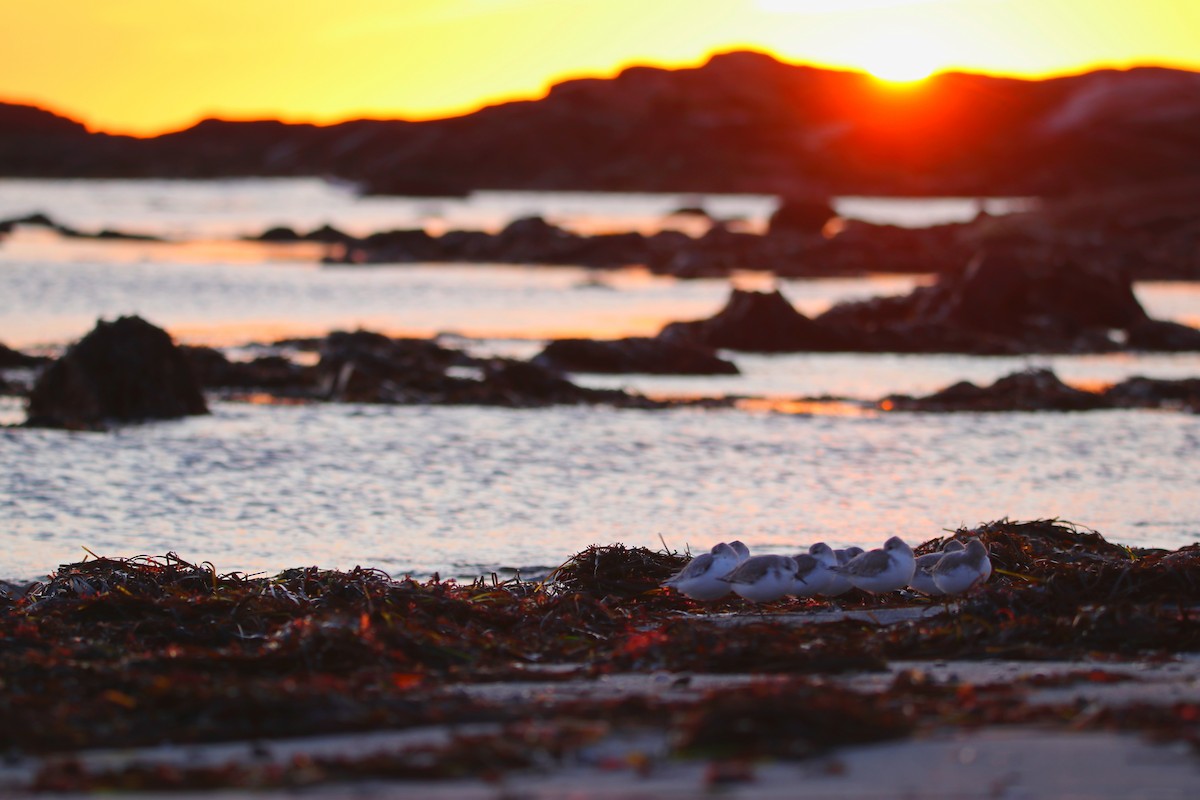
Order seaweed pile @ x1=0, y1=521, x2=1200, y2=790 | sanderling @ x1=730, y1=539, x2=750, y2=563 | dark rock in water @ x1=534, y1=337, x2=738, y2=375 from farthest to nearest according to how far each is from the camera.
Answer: dark rock in water @ x1=534, y1=337, x2=738, y2=375 → sanderling @ x1=730, y1=539, x2=750, y2=563 → seaweed pile @ x1=0, y1=521, x2=1200, y2=790

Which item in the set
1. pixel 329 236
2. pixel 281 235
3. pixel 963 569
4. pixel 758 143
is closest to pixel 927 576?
pixel 963 569

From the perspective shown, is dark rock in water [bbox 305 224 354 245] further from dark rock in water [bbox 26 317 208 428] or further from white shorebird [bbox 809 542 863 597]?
white shorebird [bbox 809 542 863 597]

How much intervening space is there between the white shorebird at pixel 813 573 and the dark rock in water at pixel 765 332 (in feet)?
55.6

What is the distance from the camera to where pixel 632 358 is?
2225 cm

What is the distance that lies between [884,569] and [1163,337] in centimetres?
2002

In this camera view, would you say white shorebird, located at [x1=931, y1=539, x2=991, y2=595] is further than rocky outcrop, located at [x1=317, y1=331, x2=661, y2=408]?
No

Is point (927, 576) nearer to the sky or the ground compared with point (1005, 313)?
nearer to the ground

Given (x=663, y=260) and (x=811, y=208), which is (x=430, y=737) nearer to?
(x=663, y=260)

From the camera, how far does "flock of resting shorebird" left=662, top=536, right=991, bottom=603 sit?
25.7ft

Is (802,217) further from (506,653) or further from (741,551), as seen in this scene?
(506,653)

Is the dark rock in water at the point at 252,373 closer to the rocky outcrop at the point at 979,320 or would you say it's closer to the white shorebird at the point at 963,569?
the rocky outcrop at the point at 979,320

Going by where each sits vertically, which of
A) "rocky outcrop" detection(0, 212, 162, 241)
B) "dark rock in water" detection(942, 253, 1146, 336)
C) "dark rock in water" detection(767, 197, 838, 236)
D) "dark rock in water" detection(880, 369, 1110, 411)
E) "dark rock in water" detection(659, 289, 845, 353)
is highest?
"dark rock in water" detection(767, 197, 838, 236)

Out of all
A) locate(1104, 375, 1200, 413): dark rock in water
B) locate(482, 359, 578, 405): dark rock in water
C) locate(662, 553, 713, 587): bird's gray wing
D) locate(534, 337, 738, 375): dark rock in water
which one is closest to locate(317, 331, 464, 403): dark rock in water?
locate(482, 359, 578, 405): dark rock in water

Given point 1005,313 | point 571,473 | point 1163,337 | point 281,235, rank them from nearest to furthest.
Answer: point 571,473 < point 1163,337 < point 1005,313 < point 281,235
